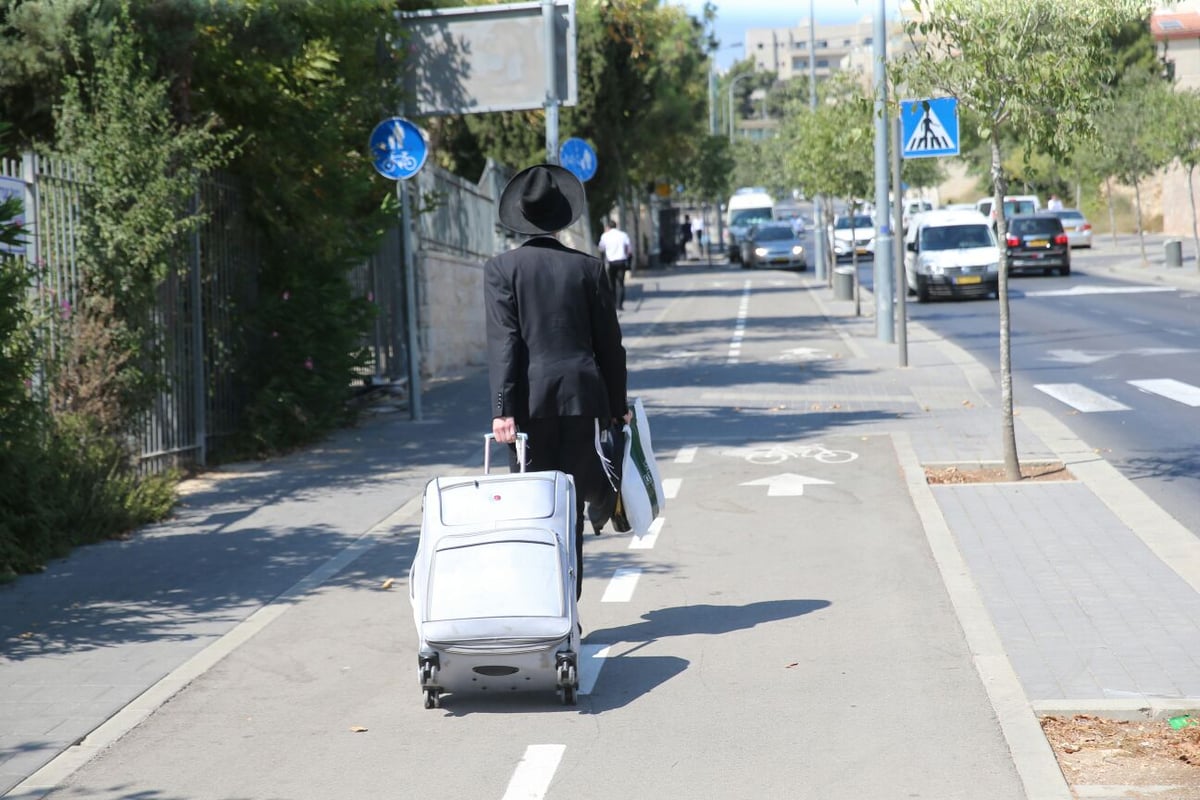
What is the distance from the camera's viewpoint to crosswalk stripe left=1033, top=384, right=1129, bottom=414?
15141 mm

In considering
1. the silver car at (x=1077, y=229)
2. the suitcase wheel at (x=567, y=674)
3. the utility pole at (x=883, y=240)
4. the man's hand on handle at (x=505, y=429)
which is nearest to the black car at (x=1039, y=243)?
the silver car at (x=1077, y=229)

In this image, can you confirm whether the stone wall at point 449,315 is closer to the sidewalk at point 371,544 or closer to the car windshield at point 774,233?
the sidewalk at point 371,544

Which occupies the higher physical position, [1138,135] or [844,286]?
[1138,135]

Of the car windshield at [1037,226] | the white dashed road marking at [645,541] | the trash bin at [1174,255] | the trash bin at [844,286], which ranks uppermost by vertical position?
the car windshield at [1037,226]

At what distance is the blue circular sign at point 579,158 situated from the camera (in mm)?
25109

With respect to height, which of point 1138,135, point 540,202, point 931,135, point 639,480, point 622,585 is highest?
point 1138,135

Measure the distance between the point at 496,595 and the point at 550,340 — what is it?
126 cm

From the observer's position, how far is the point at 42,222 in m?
10.1

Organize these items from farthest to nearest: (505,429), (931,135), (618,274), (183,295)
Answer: (618,274)
(931,135)
(183,295)
(505,429)

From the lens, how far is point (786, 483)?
11180 millimetres

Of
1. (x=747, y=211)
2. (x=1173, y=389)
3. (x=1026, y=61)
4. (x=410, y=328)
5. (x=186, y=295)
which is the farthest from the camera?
(x=747, y=211)

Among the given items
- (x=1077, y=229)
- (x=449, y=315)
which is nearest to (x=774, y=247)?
(x=1077, y=229)

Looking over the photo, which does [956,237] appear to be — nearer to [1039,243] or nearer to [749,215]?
[1039,243]

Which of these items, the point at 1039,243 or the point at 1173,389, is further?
the point at 1039,243
